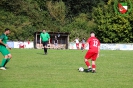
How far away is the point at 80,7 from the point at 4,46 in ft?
252

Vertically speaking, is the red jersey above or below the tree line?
below

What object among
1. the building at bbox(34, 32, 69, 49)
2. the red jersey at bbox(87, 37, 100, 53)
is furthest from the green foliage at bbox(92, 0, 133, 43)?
the red jersey at bbox(87, 37, 100, 53)

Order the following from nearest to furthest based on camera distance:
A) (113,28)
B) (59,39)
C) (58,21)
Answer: (59,39), (113,28), (58,21)

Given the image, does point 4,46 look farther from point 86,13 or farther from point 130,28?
point 86,13

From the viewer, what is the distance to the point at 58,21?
81.3 metres

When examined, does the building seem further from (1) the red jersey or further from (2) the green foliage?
(1) the red jersey

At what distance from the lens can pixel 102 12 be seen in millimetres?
73438

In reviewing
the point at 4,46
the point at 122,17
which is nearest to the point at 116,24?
the point at 122,17

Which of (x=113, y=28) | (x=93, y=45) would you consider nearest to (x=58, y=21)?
(x=113, y=28)

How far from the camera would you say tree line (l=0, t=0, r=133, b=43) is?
70.1m

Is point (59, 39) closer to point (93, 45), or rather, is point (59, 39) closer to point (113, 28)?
point (113, 28)

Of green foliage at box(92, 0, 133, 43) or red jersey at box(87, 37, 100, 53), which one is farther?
green foliage at box(92, 0, 133, 43)

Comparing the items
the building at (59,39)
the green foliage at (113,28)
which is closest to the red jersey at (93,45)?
the building at (59,39)

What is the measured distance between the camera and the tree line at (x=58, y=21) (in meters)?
70.1
